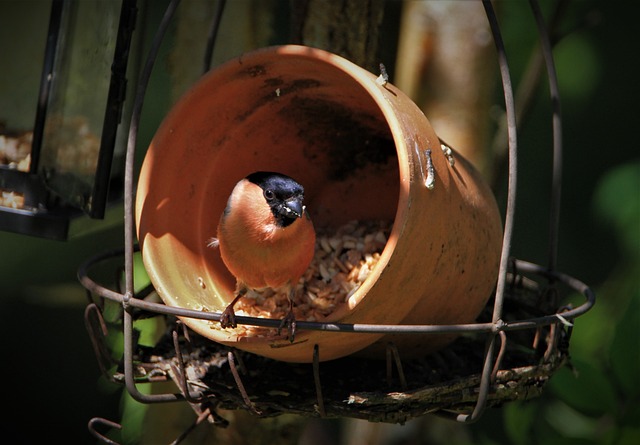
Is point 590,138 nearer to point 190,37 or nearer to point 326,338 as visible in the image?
point 190,37

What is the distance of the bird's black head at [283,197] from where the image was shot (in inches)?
83.0

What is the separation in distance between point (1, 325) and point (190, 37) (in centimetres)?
209

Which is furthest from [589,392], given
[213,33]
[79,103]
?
[79,103]

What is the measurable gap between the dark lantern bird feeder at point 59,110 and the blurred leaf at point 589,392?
144cm

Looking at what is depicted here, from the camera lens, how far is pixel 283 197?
215 centimetres

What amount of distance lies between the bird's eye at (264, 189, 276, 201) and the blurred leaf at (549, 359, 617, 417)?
40.6 inches

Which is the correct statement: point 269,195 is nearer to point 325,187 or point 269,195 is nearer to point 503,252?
point 325,187

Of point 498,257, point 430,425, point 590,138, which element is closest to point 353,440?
point 430,425

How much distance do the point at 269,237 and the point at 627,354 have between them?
3.83 feet

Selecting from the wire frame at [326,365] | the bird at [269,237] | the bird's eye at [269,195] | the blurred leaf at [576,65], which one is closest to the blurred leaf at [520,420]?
the wire frame at [326,365]

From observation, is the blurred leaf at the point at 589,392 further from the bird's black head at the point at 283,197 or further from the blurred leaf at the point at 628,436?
the bird's black head at the point at 283,197

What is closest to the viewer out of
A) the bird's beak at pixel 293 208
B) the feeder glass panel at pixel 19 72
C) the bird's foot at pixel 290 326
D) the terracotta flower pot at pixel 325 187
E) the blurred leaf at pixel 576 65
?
the bird's foot at pixel 290 326

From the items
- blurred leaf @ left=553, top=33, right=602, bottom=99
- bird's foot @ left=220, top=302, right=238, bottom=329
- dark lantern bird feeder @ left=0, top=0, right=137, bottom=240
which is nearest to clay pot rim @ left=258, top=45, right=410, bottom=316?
bird's foot @ left=220, top=302, right=238, bottom=329

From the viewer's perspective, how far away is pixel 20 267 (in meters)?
3.82
